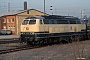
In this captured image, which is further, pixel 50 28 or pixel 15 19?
pixel 15 19

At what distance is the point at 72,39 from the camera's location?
24578 mm

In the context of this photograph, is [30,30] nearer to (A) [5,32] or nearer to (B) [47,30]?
(B) [47,30]

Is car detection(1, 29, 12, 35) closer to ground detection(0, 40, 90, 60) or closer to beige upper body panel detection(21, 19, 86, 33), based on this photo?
beige upper body panel detection(21, 19, 86, 33)

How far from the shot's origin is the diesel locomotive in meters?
21.2

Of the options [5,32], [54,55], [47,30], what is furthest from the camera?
[5,32]

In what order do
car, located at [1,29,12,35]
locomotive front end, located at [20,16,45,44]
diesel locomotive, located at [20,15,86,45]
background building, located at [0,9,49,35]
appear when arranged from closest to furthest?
locomotive front end, located at [20,16,45,44] → diesel locomotive, located at [20,15,86,45] → car, located at [1,29,12,35] → background building, located at [0,9,49,35]

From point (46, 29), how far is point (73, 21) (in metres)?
5.16

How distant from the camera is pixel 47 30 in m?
22.0

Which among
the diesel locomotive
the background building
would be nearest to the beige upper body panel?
the diesel locomotive

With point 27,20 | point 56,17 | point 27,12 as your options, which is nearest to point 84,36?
point 56,17

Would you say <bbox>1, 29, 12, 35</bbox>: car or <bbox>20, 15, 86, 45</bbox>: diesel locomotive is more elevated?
<bbox>20, 15, 86, 45</bbox>: diesel locomotive

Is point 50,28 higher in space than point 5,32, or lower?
higher

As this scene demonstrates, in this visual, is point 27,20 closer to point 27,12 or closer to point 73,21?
point 73,21

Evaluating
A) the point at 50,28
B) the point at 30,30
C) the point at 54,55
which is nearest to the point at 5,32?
the point at 50,28
